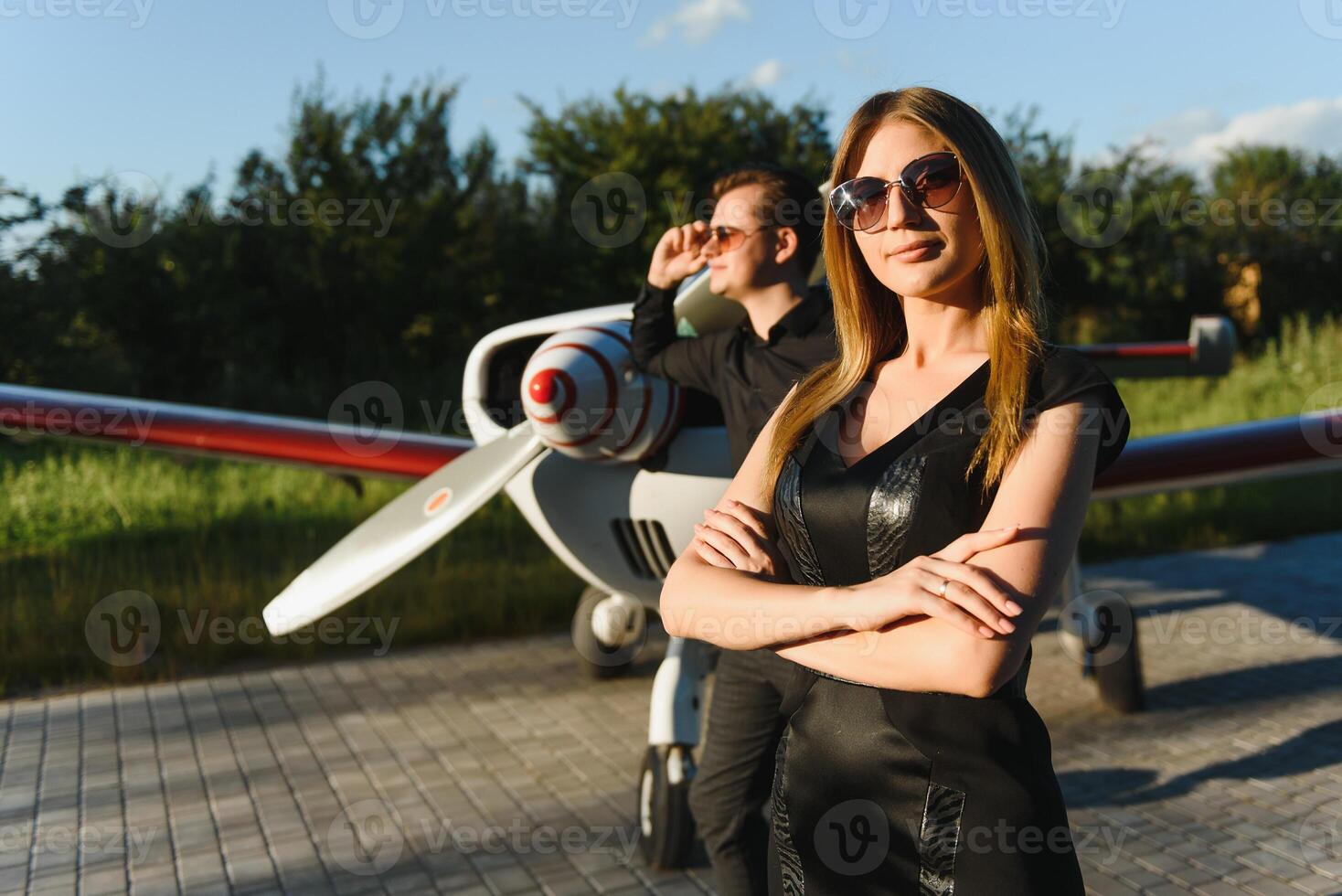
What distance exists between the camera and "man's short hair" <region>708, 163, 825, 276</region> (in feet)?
9.16

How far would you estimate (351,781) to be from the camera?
4219 mm

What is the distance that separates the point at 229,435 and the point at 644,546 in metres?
2.52

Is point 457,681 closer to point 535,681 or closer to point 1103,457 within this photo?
point 535,681

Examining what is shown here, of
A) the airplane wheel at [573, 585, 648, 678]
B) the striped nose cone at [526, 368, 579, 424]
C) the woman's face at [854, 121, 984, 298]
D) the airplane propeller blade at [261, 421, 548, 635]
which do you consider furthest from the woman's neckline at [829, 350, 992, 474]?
the airplane wheel at [573, 585, 648, 678]

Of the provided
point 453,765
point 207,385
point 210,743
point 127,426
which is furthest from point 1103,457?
point 207,385

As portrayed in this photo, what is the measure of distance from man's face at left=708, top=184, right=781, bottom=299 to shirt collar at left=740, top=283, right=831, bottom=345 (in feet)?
0.34

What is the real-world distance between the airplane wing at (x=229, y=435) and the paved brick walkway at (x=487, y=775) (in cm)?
124

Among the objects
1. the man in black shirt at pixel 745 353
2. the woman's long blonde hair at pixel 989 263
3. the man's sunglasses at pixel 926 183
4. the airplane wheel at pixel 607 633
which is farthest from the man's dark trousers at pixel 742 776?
the airplane wheel at pixel 607 633

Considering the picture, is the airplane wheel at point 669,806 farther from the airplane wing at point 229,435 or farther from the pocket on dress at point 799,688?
the airplane wing at point 229,435

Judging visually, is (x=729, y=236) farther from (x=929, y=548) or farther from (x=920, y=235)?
(x=929, y=548)

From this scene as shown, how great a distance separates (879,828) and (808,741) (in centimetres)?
17

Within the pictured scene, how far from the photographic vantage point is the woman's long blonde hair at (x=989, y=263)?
139 cm

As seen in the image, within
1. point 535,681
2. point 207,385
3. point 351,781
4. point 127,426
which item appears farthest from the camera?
point 207,385

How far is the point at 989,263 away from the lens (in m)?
1.44
